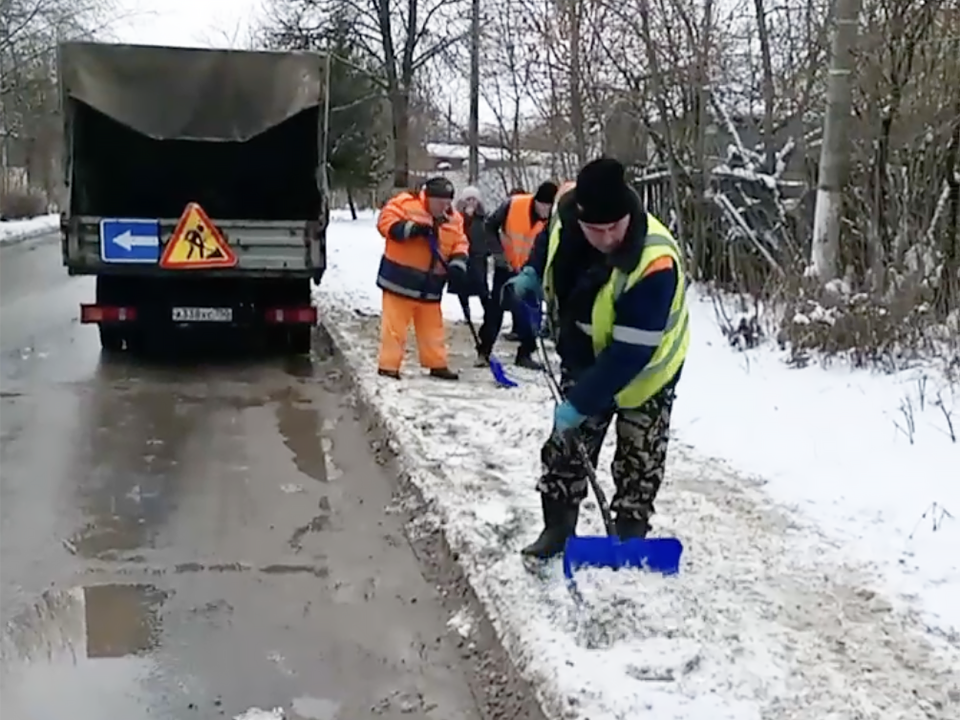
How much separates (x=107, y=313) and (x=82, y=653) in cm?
663

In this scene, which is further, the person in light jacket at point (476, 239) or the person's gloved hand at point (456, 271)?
the person in light jacket at point (476, 239)

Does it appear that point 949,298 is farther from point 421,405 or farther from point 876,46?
point 421,405

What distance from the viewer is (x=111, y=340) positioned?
1135 cm

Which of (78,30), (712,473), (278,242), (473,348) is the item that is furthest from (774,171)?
(78,30)

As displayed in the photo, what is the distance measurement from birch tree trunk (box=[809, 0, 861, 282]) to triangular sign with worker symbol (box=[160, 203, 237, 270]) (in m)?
4.87

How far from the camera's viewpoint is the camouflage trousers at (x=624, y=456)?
16.5 ft

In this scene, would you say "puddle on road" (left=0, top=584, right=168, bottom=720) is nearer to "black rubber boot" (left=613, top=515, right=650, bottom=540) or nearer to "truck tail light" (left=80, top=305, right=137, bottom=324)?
"black rubber boot" (left=613, top=515, right=650, bottom=540)

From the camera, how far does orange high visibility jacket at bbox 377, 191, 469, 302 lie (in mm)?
9594

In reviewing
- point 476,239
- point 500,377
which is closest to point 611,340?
point 500,377

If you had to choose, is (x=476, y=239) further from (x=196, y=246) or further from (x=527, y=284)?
(x=527, y=284)

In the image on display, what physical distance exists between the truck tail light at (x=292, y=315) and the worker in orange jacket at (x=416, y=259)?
4.56 feet

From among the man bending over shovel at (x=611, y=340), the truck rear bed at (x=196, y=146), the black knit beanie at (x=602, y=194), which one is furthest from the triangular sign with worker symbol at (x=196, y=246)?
the black knit beanie at (x=602, y=194)

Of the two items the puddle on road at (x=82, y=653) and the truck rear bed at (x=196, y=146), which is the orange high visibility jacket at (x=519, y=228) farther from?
the puddle on road at (x=82, y=653)

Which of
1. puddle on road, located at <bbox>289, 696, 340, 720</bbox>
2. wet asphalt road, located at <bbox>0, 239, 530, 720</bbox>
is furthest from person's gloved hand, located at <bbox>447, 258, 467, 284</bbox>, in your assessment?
puddle on road, located at <bbox>289, 696, 340, 720</bbox>
